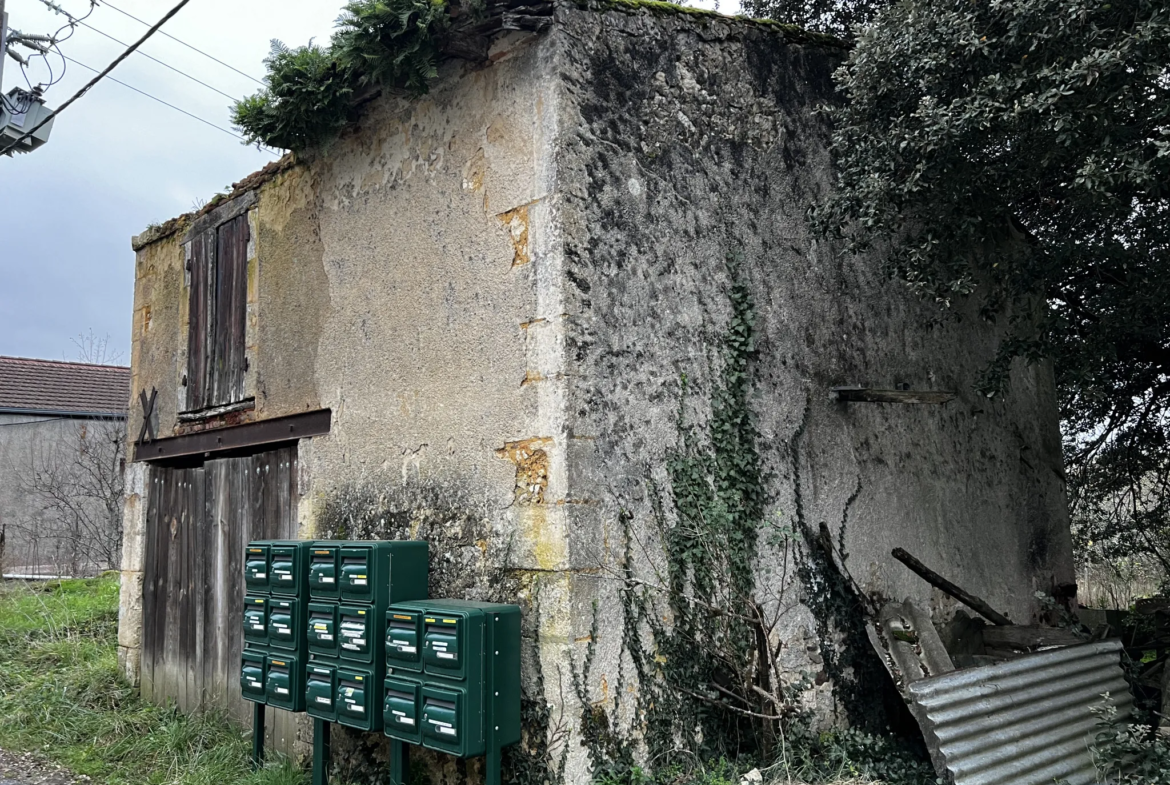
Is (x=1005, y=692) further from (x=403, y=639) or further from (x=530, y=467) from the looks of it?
(x=403, y=639)

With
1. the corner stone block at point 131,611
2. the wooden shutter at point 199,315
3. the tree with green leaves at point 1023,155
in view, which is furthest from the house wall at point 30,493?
the tree with green leaves at point 1023,155

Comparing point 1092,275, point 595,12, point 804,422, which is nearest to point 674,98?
point 595,12

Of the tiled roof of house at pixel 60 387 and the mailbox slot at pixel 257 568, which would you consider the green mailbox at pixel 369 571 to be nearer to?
the mailbox slot at pixel 257 568

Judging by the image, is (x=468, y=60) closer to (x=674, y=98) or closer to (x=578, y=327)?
(x=674, y=98)

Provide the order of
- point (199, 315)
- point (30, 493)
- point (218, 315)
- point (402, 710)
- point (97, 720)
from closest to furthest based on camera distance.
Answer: point (402, 710)
point (97, 720)
point (218, 315)
point (199, 315)
point (30, 493)

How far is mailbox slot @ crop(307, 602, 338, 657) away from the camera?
4.77 metres

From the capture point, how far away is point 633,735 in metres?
4.47

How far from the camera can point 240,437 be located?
21.3ft

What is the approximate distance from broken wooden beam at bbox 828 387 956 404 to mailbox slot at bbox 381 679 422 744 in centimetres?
292

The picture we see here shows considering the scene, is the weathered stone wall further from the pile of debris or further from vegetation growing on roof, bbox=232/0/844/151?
the pile of debris

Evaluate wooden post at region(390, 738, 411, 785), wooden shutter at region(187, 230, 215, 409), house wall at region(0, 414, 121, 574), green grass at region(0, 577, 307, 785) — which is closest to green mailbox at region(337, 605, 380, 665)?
wooden post at region(390, 738, 411, 785)

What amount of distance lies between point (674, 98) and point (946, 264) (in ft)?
5.69

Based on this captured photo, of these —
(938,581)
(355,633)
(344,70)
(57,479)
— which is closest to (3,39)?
(344,70)

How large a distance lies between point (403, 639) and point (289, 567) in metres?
1.07
